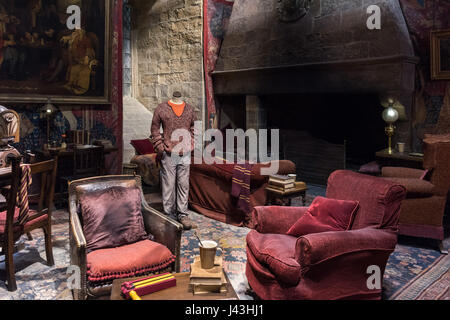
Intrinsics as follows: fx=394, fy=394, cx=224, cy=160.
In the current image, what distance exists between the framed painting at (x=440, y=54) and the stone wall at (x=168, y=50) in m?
4.44

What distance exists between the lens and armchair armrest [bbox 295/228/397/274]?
251 cm

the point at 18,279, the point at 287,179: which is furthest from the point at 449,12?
→ the point at 18,279

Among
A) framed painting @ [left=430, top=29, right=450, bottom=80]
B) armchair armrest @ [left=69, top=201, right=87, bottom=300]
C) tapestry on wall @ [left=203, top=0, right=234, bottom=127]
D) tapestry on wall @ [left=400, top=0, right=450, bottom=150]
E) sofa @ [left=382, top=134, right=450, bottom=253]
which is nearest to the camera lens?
armchair armrest @ [left=69, top=201, right=87, bottom=300]

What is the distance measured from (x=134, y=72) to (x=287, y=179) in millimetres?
6387

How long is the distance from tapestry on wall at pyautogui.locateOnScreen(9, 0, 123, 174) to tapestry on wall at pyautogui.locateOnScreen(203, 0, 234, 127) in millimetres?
2208

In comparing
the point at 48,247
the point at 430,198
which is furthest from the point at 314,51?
the point at 48,247

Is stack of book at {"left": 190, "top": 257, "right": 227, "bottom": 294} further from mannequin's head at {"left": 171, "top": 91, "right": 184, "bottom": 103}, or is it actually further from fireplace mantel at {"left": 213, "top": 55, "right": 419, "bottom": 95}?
fireplace mantel at {"left": 213, "top": 55, "right": 419, "bottom": 95}

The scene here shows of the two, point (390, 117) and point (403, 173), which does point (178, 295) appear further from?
point (390, 117)

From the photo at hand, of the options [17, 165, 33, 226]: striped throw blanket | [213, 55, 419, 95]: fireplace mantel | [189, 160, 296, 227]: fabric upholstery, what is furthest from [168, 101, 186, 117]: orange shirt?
[213, 55, 419, 95]: fireplace mantel

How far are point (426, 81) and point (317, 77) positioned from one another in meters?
1.61

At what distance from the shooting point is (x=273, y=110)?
7.80m

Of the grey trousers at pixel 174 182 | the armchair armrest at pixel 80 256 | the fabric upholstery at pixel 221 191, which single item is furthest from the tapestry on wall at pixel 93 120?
the armchair armrest at pixel 80 256

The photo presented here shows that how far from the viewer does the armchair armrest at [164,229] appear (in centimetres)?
278

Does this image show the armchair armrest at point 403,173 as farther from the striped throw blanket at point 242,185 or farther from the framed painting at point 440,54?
the striped throw blanket at point 242,185
